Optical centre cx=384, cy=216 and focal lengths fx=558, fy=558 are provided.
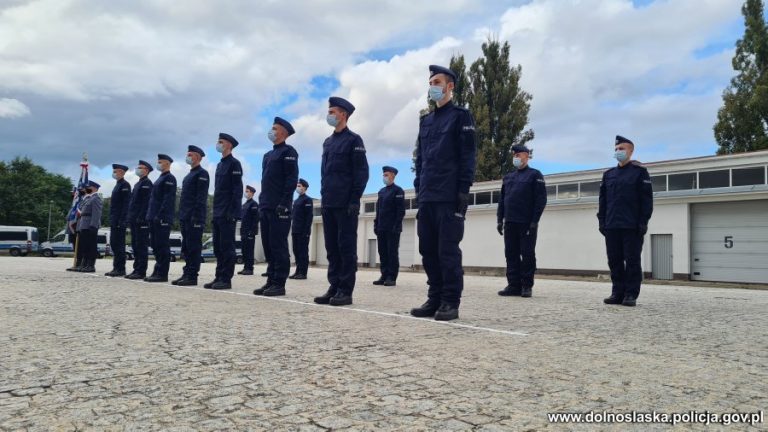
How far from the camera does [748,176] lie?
19688mm

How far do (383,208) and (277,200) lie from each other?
4258 mm

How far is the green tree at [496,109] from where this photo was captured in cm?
3562

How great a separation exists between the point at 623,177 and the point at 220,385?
6347 mm

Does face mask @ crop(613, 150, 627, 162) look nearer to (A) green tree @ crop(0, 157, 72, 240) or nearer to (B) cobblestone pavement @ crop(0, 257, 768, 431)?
(B) cobblestone pavement @ crop(0, 257, 768, 431)

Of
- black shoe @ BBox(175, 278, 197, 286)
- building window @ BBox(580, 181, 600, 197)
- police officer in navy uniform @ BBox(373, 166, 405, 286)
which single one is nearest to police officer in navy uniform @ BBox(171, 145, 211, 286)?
black shoe @ BBox(175, 278, 197, 286)

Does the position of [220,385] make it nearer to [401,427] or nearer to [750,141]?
[401,427]

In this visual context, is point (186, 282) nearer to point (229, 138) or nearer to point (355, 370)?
point (229, 138)

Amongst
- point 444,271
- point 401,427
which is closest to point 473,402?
point 401,427

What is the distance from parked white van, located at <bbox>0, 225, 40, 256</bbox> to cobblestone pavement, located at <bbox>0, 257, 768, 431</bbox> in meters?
42.6

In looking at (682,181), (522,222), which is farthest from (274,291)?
(682,181)

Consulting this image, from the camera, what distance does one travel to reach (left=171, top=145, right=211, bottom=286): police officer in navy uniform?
9031 millimetres

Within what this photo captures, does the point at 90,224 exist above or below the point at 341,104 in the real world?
below

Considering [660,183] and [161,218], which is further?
[660,183]

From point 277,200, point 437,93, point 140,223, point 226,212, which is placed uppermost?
point 437,93
